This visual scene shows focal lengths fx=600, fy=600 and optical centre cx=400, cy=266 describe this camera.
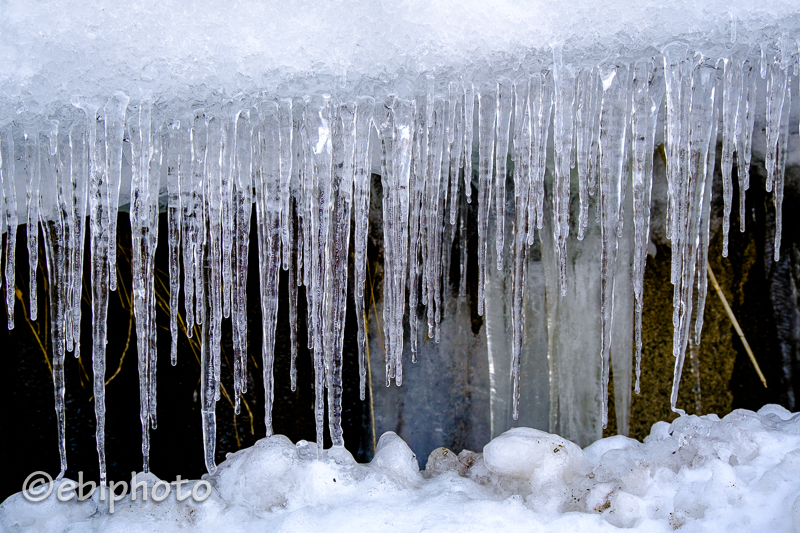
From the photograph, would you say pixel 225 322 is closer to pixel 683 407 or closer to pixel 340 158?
pixel 340 158

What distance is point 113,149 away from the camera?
1801 mm

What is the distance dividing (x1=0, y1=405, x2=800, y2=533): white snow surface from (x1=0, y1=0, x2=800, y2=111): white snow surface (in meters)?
1.19

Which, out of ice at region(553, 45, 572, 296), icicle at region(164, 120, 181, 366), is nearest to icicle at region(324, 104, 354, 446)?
icicle at region(164, 120, 181, 366)

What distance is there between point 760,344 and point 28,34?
2854 mm

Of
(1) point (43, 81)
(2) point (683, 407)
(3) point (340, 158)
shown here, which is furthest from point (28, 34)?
(2) point (683, 407)

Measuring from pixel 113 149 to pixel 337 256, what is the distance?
743mm

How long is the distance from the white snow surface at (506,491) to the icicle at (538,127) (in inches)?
31.2

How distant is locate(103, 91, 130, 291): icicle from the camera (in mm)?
1744

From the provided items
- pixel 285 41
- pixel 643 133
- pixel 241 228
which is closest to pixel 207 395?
pixel 241 228

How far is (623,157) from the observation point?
1801 millimetres

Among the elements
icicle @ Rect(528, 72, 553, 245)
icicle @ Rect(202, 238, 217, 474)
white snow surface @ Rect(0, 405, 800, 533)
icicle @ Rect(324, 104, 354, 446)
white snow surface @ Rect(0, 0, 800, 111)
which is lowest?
white snow surface @ Rect(0, 405, 800, 533)

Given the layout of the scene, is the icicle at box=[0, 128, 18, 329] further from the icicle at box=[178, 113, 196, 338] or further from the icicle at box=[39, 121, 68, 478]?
the icicle at box=[178, 113, 196, 338]

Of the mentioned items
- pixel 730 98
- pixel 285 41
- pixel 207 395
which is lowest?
pixel 207 395

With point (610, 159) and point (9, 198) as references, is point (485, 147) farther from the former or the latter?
point (9, 198)
